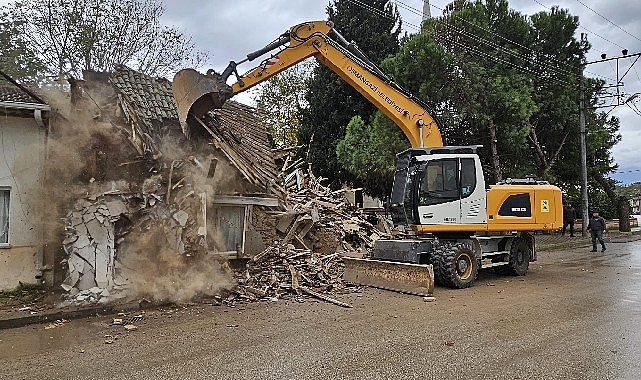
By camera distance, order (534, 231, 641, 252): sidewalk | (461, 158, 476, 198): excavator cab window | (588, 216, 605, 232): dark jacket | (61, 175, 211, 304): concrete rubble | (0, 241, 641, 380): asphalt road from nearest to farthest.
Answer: (0, 241, 641, 380): asphalt road < (61, 175, 211, 304): concrete rubble < (461, 158, 476, 198): excavator cab window < (588, 216, 605, 232): dark jacket < (534, 231, 641, 252): sidewalk

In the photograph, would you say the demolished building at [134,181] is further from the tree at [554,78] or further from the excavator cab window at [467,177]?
the tree at [554,78]

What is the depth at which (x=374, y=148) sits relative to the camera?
2122 cm

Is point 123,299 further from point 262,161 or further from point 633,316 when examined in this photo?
point 633,316

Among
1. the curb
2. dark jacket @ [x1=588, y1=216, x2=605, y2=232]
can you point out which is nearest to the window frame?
the curb

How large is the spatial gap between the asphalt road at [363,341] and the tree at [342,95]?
17.1 meters

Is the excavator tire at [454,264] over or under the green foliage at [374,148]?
under

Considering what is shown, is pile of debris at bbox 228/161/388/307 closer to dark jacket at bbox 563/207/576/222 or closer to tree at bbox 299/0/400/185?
tree at bbox 299/0/400/185

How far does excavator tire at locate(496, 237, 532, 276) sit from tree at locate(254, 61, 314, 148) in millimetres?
22466

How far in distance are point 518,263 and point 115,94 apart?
10304 mm

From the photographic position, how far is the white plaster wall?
397 inches

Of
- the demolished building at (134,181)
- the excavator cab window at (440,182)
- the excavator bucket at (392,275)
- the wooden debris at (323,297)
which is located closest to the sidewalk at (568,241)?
the excavator cab window at (440,182)

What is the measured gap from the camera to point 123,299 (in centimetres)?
931

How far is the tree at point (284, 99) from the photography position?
3462cm

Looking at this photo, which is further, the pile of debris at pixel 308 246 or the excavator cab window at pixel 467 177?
the excavator cab window at pixel 467 177
